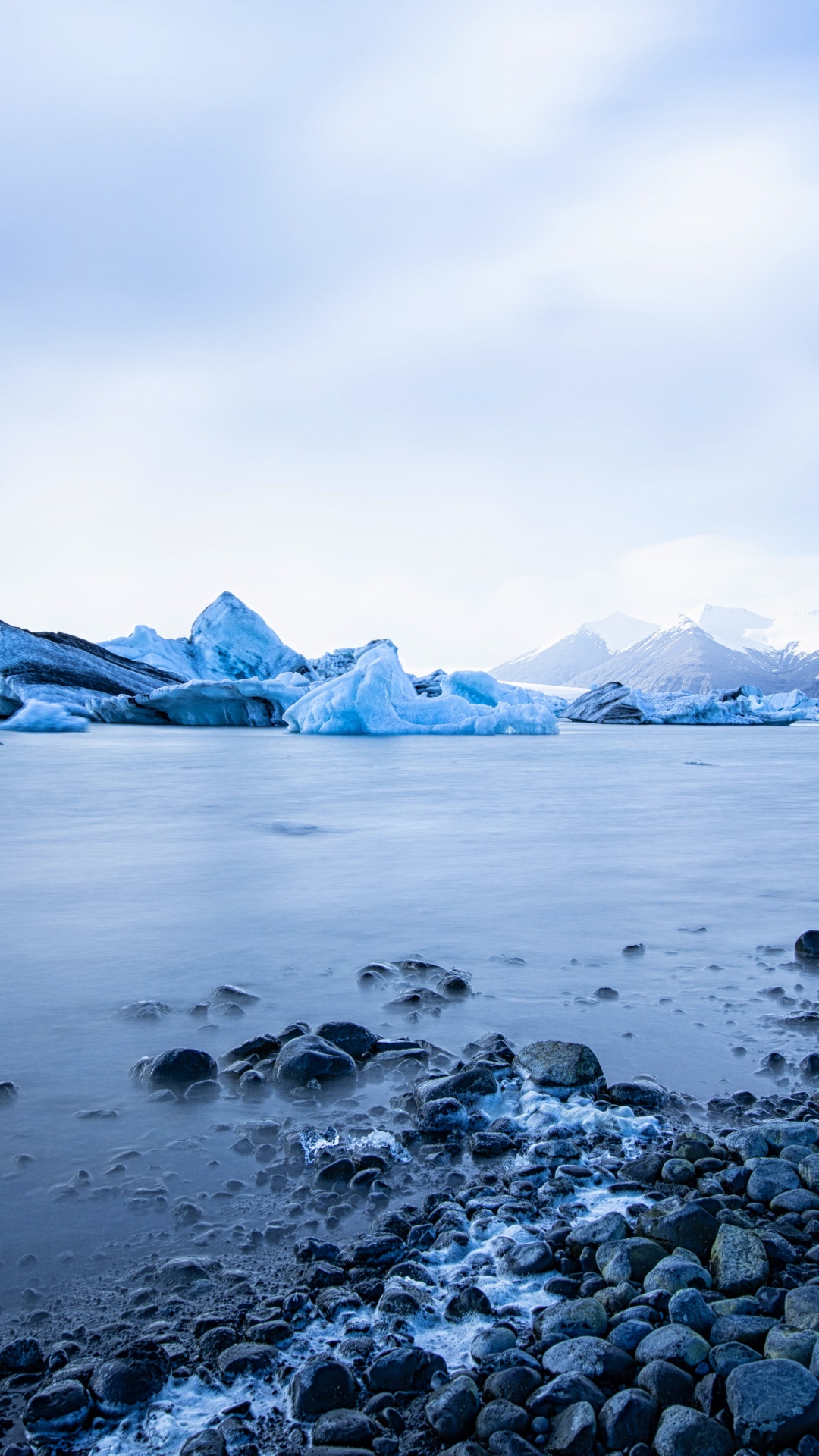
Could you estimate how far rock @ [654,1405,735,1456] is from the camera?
1324 mm

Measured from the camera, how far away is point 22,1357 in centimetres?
155

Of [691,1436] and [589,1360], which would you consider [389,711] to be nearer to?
[589,1360]

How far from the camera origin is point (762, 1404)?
1.37 meters

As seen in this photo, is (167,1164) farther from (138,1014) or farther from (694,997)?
(694,997)

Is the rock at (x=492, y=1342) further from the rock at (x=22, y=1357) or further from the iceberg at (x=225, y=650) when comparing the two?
the iceberg at (x=225, y=650)

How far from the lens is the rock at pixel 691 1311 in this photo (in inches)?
62.5

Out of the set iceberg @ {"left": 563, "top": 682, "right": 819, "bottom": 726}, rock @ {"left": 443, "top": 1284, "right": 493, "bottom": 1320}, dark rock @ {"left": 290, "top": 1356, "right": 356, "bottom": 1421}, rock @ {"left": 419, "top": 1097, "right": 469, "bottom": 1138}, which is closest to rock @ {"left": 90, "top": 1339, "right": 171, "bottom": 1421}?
dark rock @ {"left": 290, "top": 1356, "right": 356, "bottom": 1421}

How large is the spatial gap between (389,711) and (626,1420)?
23.7 metres

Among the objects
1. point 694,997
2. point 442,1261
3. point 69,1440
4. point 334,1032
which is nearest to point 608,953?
point 694,997

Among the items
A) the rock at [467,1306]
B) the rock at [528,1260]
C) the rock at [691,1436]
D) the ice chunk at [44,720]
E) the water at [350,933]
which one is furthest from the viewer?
the ice chunk at [44,720]

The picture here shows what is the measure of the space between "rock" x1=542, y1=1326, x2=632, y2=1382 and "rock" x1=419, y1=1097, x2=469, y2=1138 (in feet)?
2.78

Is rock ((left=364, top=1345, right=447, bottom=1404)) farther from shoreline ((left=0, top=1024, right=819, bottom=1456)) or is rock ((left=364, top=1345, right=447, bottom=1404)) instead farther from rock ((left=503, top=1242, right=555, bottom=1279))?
rock ((left=503, top=1242, right=555, bottom=1279))

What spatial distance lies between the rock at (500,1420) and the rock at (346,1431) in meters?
0.16

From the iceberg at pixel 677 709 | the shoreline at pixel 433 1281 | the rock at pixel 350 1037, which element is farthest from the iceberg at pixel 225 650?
the shoreline at pixel 433 1281
